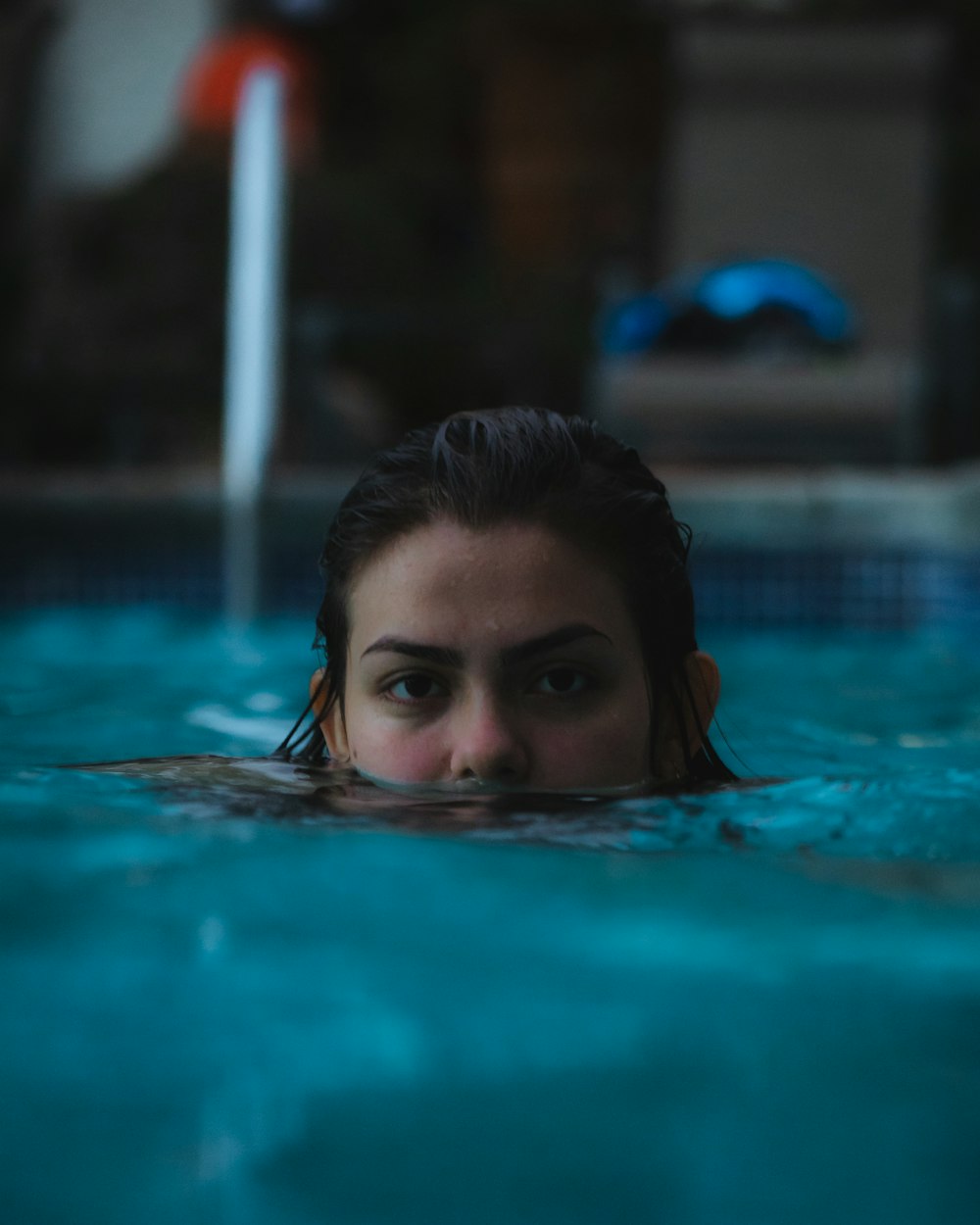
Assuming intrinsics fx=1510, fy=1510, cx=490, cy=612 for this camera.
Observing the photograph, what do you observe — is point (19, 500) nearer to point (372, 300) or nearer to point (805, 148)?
point (805, 148)

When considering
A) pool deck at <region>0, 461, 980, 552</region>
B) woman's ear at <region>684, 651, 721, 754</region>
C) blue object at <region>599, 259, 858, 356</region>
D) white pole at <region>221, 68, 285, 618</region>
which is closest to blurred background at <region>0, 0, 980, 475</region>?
blue object at <region>599, 259, 858, 356</region>

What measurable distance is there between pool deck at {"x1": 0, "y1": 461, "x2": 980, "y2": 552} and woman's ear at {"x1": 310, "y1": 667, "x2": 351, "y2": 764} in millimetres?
2988

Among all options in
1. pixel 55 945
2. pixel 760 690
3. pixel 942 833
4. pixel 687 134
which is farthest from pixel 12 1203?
pixel 687 134

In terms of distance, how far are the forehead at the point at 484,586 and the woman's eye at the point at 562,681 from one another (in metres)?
0.06

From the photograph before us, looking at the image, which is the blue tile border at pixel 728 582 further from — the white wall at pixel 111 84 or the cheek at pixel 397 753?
the white wall at pixel 111 84

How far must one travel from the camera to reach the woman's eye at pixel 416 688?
5.98 feet

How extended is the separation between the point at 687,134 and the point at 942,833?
288 inches

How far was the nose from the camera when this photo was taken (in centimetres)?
171

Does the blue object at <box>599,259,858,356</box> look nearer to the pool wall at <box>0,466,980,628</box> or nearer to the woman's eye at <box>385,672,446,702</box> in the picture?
the pool wall at <box>0,466,980,628</box>

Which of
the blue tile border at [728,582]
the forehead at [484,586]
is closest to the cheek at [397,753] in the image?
the forehead at [484,586]

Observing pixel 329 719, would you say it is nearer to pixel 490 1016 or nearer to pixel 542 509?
pixel 542 509

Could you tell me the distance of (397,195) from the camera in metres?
12.9

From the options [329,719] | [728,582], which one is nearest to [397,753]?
[329,719]

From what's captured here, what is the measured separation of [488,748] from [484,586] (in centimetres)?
22
